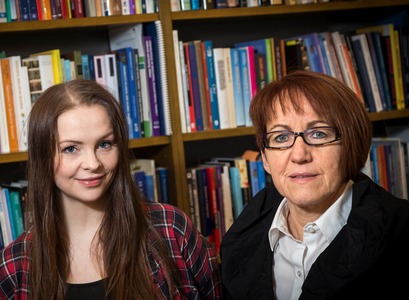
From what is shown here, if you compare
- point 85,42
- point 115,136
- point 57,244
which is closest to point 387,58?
point 85,42

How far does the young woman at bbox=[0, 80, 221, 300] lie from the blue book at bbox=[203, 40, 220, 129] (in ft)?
2.40

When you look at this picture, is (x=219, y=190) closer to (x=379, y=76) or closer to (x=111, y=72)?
(x=111, y=72)

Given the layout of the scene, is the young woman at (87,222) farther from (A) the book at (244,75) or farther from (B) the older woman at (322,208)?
(A) the book at (244,75)

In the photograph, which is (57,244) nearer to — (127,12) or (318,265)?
(318,265)

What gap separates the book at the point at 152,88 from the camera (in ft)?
8.10

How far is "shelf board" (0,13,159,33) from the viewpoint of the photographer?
7.48ft

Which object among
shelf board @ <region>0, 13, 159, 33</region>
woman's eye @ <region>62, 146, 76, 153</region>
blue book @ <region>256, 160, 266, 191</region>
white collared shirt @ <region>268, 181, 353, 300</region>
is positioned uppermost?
shelf board @ <region>0, 13, 159, 33</region>

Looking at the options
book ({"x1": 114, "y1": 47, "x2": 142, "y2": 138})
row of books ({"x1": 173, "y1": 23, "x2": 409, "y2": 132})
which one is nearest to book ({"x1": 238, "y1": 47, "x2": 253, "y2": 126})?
row of books ({"x1": 173, "y1": 23, "x2": 409, "y2": 132})

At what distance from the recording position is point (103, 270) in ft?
6.04

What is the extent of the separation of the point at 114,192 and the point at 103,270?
0.22 metres

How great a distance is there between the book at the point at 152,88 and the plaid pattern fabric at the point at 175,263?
0.58 metres

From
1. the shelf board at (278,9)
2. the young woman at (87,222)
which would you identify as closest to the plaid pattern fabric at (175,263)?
the young woman at (87,222)

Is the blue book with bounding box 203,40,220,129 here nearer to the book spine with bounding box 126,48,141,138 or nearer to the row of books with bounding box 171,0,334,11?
the row of books with bounding box 171,0,334,11

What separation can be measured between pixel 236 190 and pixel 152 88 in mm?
525
